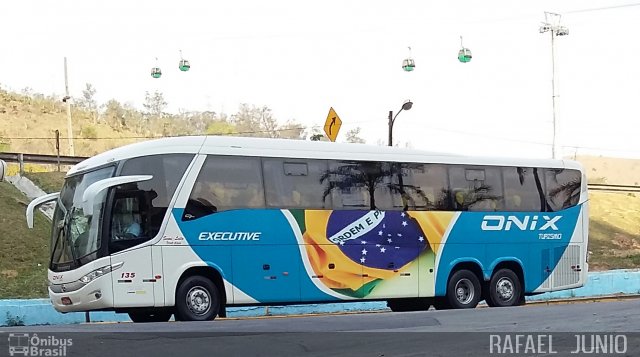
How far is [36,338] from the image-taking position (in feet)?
30.3

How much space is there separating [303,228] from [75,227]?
14.1ft

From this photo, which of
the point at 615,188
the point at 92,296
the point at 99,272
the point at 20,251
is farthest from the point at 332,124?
the point at 615,188

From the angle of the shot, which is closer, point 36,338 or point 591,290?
point 36,338

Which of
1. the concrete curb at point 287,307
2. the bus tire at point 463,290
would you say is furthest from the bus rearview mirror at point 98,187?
the bus tire at point 463,290

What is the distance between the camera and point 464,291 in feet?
62.2

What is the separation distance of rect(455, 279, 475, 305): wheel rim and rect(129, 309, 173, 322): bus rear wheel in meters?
6.57

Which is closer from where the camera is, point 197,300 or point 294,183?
point 197,300

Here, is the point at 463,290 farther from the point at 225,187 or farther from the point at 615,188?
the point at 615,188

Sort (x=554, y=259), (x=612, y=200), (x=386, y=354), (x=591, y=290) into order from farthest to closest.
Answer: (x=612, y=200)
(x=591, y=290)
(x=554, y=259)
(x=386, y=354)

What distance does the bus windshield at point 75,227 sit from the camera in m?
14.5

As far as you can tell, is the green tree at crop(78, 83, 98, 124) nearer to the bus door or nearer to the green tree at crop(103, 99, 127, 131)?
the green tree at crop(103, 99, 127, 131)

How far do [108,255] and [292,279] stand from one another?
3.69 meters

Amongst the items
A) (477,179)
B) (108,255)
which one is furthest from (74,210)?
(477,179)

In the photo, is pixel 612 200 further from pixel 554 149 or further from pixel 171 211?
pixel 171 211
